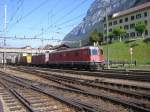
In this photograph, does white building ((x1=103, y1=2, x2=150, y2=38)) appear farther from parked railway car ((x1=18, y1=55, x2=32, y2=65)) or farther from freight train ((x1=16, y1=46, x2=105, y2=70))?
freight train ((x1=16, y1=46, x2=105, y2=70))

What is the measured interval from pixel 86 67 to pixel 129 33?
7936 cm

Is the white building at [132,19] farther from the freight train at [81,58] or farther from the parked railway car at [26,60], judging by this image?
the freight train at [81,58]

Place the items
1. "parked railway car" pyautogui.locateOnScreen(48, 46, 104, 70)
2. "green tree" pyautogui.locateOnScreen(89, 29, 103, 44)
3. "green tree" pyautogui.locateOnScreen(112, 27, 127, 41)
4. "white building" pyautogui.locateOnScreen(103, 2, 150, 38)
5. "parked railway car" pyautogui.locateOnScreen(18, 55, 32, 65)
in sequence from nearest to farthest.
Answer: "parked railway car" pyautogui.locateOnScreen(48, 46, 104, 70) < "parked railway car" pyautogui.locateOnScreen(18, 55, 32, 65) < "white building" pyautogui.locateOnScreen(103, 2, 150, 38) < "green tree" pyautogui.locateOnScreen(112, 27, 127, 41) < "green tree" pyautogui.locateOnScreen(89, 29, 103, 44)

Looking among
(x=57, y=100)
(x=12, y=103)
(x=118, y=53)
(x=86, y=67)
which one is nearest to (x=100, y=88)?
(x=57, y=100)

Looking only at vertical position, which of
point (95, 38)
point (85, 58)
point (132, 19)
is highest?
point (132, 19)

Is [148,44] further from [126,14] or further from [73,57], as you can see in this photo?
[73,57]

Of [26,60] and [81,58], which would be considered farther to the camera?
[26,60]

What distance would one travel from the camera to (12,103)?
14.7 m

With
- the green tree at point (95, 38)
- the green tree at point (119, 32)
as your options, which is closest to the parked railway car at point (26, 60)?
the green tree at point (95, 38)

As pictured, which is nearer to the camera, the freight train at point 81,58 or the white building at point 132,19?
the freight train at point 81,58

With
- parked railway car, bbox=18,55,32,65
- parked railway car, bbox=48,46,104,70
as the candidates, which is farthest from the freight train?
parked railway car, bbox=18,55,32,65

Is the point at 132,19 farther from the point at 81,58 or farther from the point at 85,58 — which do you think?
the point at 85,58

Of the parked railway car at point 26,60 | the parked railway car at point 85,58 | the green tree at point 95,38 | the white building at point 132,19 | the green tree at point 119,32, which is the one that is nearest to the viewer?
the parked railway car at point 85,58

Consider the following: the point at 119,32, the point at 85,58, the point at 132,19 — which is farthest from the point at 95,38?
the point at 85,58
